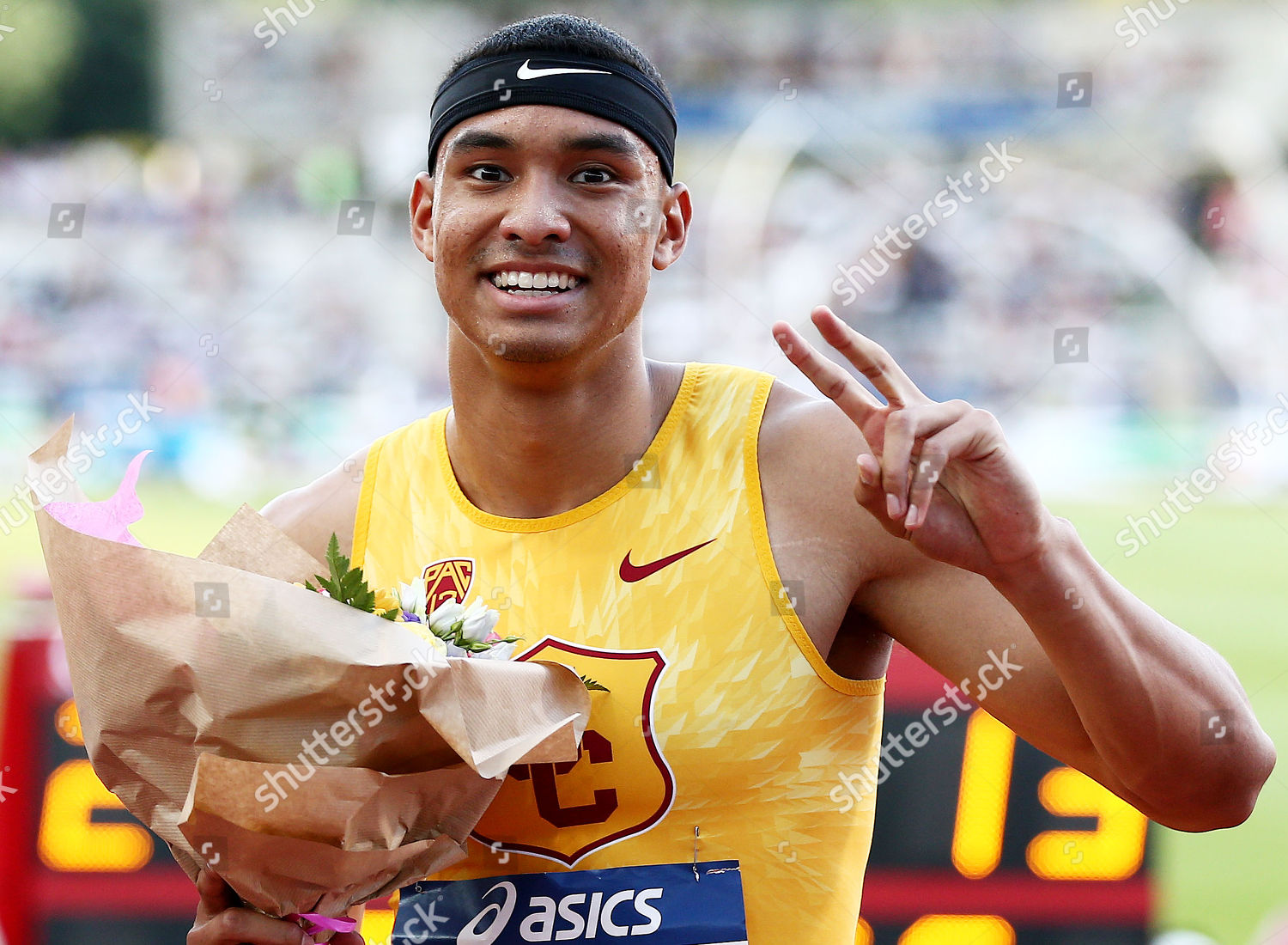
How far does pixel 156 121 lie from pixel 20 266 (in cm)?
1058

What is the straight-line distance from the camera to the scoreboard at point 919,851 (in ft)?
11.2

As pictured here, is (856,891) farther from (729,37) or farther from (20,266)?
(729,37)

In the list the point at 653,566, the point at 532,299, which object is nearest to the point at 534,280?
the point at 532,299

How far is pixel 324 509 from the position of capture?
2.52m

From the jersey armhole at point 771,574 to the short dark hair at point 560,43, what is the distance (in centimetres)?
64

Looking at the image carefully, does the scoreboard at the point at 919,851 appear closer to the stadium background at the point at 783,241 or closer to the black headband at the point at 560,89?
the black headband at the point at 560,89

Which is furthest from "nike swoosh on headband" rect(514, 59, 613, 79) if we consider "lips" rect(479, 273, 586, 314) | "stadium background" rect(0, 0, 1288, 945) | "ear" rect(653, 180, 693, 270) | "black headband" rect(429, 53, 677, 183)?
"stadium background" rect(0, 0, 1288, 945)

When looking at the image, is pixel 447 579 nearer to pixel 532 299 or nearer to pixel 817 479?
pixel 532 299

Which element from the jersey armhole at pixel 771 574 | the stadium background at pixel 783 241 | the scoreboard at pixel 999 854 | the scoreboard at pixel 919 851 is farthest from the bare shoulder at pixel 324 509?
the stadium background at pixel 783 241

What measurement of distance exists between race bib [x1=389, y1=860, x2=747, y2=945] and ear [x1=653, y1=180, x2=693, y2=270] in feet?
3.41

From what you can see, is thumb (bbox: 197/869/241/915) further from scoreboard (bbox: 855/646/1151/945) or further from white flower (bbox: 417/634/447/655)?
scoreboard (bbox: 855/646/1151/945)

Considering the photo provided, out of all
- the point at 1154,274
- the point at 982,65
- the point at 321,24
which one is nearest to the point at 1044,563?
the point at 1154,274

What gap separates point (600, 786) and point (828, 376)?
30.1 inches

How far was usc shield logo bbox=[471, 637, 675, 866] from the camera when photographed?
2.09 meters
